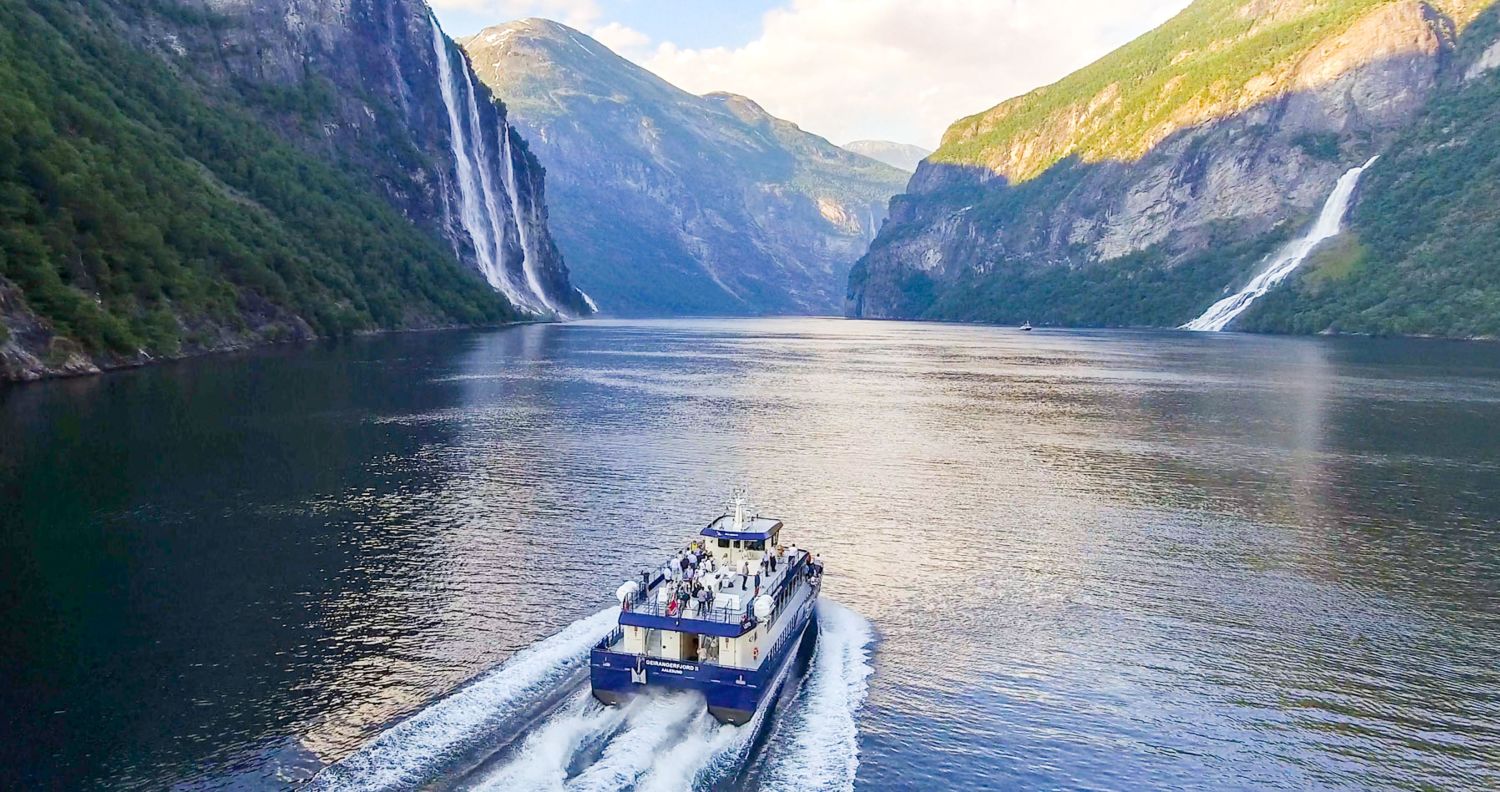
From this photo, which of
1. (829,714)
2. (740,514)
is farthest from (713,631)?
(740,514)

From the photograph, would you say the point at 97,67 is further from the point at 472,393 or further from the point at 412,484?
the point at 412,484

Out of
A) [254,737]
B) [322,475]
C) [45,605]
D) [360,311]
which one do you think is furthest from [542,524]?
[360,311]

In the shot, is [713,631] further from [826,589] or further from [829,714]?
[826,589]

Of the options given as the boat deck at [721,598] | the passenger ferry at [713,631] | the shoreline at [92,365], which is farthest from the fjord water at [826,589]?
the shoreline at [92,365]

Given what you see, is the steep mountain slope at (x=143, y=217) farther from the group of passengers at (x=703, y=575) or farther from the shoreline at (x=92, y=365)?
the group of passengers at (x=703, y=575)

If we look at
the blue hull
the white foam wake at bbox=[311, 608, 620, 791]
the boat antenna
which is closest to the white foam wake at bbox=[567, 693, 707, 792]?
the blue hull
